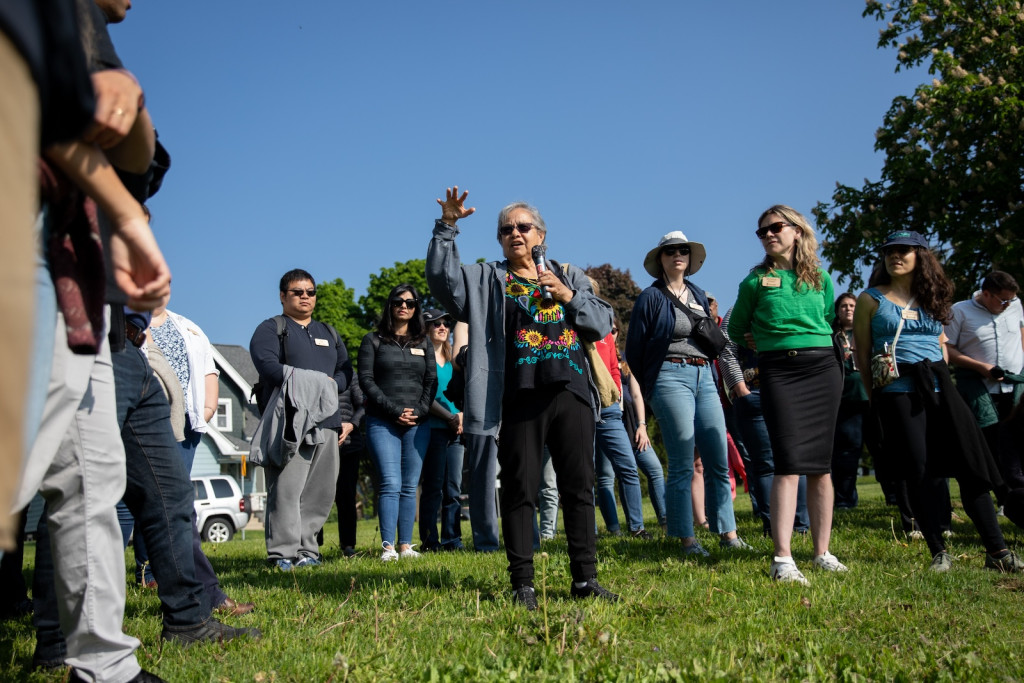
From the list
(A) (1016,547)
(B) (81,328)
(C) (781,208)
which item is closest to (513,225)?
(C) (781,208)

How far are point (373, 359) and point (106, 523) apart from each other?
18.1 feet

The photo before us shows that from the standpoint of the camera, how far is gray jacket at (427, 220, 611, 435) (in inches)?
194

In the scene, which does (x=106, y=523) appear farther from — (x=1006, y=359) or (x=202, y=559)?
(x=1006, y=359)

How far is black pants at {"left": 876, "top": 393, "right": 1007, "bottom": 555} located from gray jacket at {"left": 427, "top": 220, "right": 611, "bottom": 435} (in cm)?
247

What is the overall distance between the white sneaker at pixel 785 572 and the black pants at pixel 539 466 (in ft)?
4.26

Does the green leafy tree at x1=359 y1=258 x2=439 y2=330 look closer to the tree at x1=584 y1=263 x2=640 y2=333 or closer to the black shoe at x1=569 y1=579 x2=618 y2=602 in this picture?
the tree at x1=584 y1=263 x2=640 y2=333

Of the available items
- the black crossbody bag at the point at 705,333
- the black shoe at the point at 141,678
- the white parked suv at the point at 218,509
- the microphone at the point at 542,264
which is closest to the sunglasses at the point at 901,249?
the black crossbody bag at the point at 705,333

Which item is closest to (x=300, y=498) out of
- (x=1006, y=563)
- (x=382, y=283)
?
(x=1006, y=563)

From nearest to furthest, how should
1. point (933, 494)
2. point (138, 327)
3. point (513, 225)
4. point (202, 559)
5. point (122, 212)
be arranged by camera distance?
point (122, 212), point (138, 327), point (202, 559), point (513, 225), point (933, 494)

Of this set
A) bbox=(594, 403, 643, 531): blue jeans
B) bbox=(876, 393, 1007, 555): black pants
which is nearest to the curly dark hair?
bbox=(876, 393, 1007, 555): black pants

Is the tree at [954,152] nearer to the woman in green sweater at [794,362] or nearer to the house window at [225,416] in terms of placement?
the woman in green sweater at [794,362]

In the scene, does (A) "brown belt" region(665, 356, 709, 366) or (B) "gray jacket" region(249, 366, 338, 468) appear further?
(B) "gray jacket" region(249, 366, 338, 468)

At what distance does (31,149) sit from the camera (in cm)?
133

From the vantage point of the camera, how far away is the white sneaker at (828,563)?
5767 millimetres
